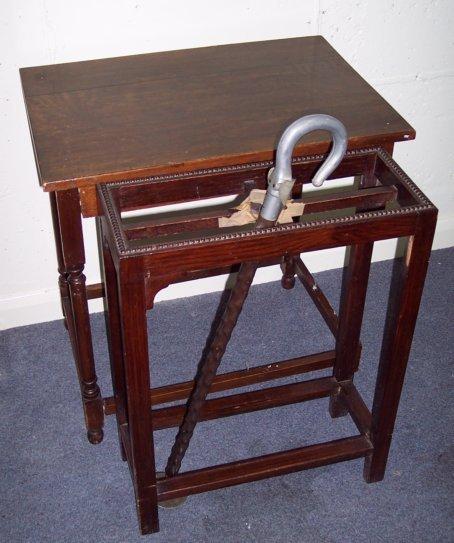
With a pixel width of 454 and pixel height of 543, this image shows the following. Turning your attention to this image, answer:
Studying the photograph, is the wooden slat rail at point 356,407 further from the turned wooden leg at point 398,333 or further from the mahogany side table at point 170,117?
the mahogany side table at point 170,117

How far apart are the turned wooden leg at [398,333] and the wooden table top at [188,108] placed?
0.29 metres

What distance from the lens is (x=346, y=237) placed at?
4.71 feet

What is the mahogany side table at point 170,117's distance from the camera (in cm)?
156

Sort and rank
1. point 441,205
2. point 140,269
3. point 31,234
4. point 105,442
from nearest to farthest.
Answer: point 140,269 < point 105,442 < point 31,234 < point 441,205

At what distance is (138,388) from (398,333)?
1.80 ft

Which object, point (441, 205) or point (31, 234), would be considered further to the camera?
point (441, 205)

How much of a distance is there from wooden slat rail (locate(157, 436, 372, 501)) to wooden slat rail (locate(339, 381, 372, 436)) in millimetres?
63

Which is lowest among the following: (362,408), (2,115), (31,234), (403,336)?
(362,408)

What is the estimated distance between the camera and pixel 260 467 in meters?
1.78

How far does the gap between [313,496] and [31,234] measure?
1103 mm

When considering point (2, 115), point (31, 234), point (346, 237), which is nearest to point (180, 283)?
point (31, 234)

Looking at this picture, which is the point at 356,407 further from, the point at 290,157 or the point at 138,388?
the point at 290,157

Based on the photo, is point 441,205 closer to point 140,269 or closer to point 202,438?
point 202,438

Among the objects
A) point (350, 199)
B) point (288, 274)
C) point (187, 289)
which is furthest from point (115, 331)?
point (288, 274)
